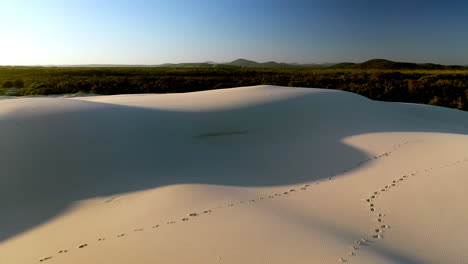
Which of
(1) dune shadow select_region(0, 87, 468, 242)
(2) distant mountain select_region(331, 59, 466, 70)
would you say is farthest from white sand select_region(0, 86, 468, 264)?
(2) distant mountain select_region(331, 59, 466, 70)

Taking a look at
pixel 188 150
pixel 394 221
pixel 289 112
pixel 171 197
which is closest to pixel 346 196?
pixel 394 221

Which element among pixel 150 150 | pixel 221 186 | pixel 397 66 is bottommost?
pixel 221 186

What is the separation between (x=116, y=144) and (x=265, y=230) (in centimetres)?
513

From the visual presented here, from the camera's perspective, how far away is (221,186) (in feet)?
18.0

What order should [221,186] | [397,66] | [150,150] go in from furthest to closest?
[397,66] < [150,150] < [221,186]

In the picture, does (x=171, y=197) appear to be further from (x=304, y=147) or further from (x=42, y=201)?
(x=304, y=147)

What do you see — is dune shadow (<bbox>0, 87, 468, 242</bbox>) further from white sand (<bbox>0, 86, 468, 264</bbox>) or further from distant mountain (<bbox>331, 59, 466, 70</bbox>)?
distant mountain (<bbox>331, 59, 466, 70</bbox>)

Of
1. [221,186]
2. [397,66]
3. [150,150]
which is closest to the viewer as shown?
[221,186]

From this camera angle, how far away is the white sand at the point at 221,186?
3357mm

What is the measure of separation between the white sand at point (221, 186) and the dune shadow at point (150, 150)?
0.12ft

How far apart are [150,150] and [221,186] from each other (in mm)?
2701

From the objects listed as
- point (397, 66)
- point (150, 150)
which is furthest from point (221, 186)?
point (397, 66)

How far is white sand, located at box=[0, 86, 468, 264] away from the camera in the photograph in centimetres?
336

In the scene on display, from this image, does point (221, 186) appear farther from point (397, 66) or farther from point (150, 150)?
point (397, 66)
